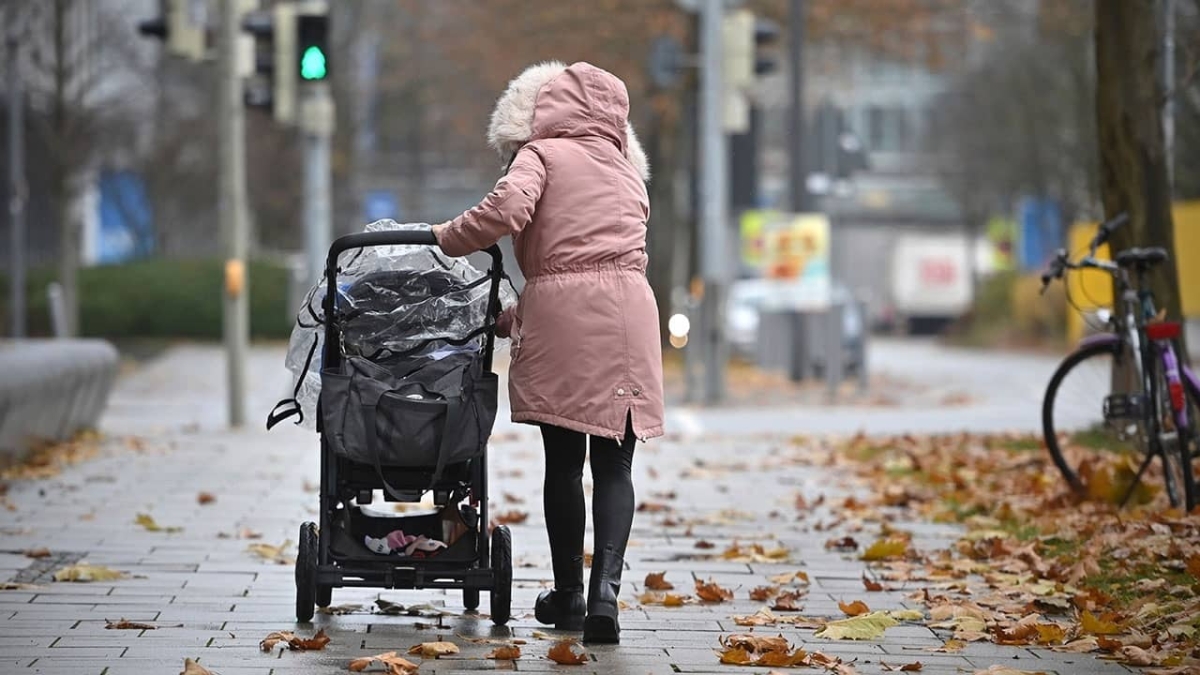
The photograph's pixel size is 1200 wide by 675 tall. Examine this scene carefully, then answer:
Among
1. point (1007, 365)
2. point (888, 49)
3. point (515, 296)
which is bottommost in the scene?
point (1007, 365)

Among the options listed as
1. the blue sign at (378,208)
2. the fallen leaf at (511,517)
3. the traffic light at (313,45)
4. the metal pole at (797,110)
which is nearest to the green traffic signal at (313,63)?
the traffic light at (313,45)

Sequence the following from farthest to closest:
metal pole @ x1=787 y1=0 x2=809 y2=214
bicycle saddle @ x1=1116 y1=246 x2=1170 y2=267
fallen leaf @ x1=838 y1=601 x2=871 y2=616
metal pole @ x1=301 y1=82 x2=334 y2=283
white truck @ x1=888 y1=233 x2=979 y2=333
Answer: white truck @ x1=888 y1=233 x2=979 y2=333, metal pole @ x1=787 y1=0 x2=809 y2=214, metal pole @ x1=301 y1=82 x2=334 y2=283, bicycle saddle @ x1=1116 y1=246 x2=1170 y2=267, fallen leaf @ x1=838 y1=601 x2=871 y2=616

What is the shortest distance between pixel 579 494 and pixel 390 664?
1.16 m

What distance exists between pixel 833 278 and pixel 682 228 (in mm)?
9664

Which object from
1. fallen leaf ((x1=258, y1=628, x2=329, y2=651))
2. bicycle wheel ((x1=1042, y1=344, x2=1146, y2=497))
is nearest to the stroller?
fallen leaf ((x1=258, y1=628, x2=329, y2=651))

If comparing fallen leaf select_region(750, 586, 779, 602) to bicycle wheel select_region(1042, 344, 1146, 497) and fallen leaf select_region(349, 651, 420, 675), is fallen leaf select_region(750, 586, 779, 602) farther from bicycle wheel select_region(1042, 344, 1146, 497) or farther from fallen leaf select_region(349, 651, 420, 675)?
bicycle wheel select_region(1042, 344, 1146, 497)

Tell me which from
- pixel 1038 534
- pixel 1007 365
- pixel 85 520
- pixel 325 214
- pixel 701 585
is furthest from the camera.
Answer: pixel 1007 365

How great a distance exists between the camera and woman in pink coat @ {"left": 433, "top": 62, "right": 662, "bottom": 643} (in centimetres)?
644

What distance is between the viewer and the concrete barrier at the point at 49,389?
12.3m

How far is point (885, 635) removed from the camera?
662cm

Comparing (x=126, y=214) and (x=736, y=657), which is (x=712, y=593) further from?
(x=126, y=214)

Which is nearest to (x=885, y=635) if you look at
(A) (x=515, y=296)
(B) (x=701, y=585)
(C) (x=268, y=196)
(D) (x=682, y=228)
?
(B) (x=701, y=585)

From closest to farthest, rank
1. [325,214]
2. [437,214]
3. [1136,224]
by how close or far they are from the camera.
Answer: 1. [1136,224]
2. [325,214]
3. [437,214]

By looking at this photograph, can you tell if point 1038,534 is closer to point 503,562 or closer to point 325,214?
point 503,562
